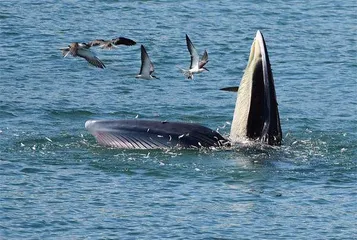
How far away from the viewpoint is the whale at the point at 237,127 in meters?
19.8

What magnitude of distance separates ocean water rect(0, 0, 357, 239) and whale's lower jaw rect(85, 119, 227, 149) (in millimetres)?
160

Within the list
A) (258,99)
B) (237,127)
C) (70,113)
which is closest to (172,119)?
(70,113)

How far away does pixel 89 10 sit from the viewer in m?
36.4

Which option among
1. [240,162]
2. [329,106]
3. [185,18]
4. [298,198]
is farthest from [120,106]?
[185,18]

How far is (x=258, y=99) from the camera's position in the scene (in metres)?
19.9

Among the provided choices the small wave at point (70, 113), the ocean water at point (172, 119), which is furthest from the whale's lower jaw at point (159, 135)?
the small wave at point (70, 113)

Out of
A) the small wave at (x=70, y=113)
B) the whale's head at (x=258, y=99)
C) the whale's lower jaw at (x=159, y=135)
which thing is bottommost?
the small wave at (x=70, y=113)

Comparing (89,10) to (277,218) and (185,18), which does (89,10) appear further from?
(277,218)

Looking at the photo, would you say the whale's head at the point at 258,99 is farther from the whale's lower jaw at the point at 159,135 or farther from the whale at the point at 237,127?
the whale's lower jaw at the point at 159,135

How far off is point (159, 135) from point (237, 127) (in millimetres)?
1191

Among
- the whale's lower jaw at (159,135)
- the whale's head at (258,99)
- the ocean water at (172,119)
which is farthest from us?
the whale's lower jaw at (159,135)

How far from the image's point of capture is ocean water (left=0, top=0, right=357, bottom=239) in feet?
59.0

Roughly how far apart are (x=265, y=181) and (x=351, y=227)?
6.97 ft

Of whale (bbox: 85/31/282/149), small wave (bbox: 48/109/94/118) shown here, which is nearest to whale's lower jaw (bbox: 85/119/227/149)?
whale (bbox: 85/31/282/149)
